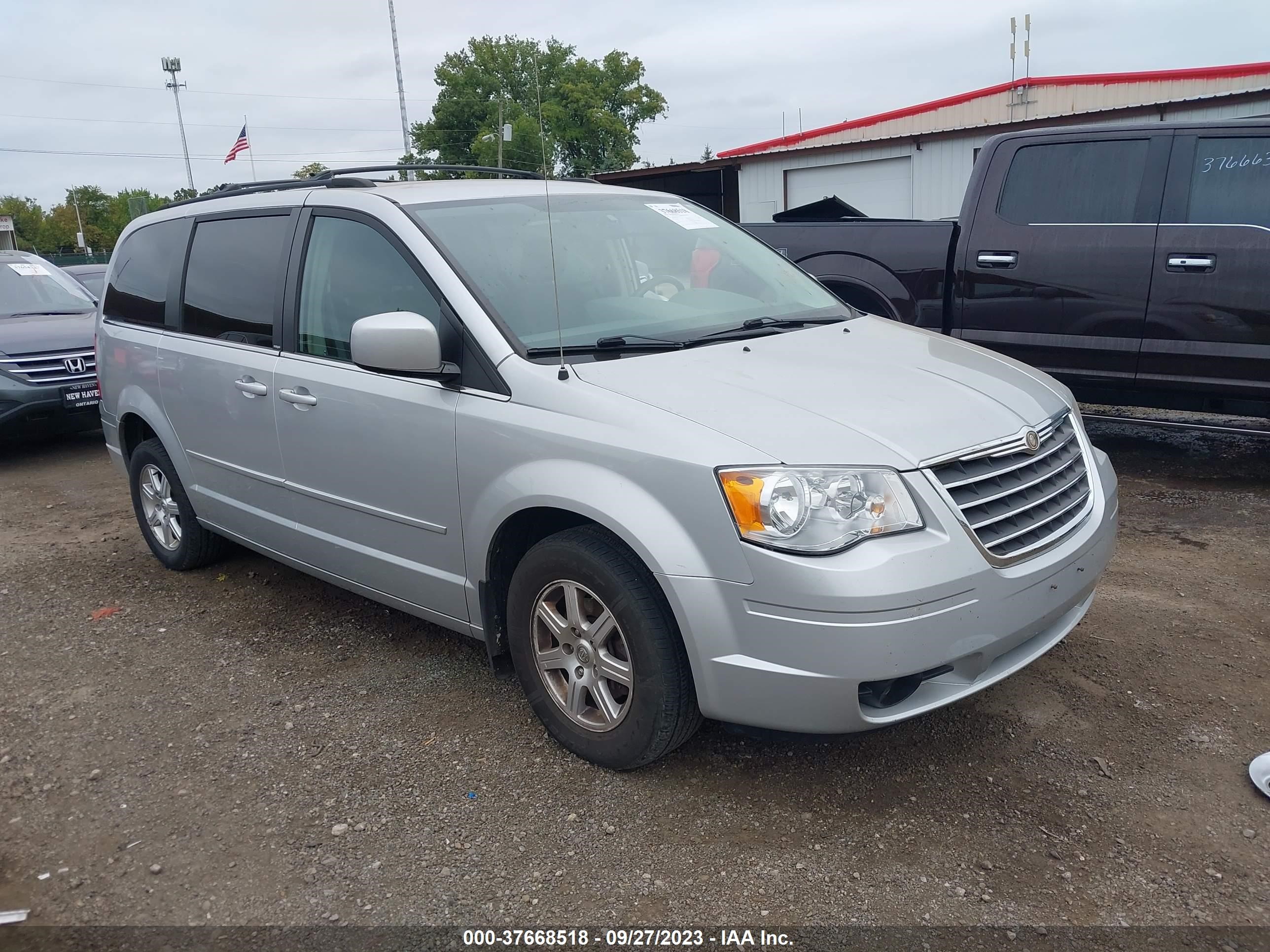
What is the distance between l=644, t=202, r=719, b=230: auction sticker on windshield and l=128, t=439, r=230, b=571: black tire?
261 centimetres

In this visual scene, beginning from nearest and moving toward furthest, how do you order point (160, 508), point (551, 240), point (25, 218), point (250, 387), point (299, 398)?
point (551, 240), point (299, 398), point (250, 387), point (160, 508), point (25, 218)

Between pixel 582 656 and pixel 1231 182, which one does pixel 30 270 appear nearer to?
pixel 582 656

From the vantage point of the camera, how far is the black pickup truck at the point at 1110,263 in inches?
216

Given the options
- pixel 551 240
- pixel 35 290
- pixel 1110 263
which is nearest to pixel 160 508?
pixel 551 240

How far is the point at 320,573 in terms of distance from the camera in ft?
13.1

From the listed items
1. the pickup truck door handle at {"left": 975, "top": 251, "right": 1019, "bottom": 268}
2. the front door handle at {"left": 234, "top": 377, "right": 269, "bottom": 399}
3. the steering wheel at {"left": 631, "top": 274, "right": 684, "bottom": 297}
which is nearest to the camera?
the steering wheel at {"left": 631, "top": 274, "right": 684, "bottom": 297}

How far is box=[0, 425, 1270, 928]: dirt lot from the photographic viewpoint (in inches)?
99.7

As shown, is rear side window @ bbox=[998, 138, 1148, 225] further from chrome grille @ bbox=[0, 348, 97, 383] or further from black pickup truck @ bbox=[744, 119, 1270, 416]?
chrome grille @ bbox=[0, 348, 97, 383]

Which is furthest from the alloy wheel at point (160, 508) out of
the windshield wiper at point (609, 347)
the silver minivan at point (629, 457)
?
the windshield wiper at point (609, 347)

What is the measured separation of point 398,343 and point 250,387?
125 cm

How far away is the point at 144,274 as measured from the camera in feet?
16.5

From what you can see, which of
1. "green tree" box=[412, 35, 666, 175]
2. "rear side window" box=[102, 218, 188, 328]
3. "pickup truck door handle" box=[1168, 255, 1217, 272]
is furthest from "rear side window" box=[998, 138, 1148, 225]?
"green tree" box=[412, 35, 666, 175]

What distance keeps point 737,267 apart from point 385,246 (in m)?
1.39

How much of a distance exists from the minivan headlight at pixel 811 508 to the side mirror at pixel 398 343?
3.52 ft
